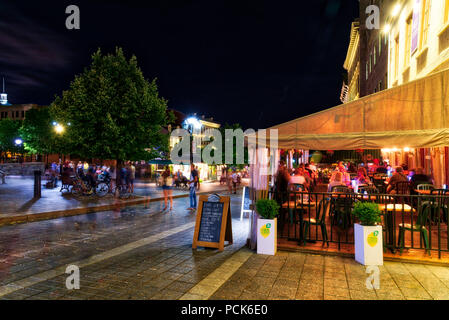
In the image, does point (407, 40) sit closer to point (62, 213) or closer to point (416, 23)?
point (416, 23)

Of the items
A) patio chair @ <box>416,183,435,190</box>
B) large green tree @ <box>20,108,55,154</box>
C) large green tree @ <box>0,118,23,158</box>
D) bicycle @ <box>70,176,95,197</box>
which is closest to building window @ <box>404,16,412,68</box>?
patio chair @ <box>416,183,435,190</box>

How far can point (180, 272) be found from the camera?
516 centimetres

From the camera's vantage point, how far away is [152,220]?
10.4 meters

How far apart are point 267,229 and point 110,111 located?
11699mm

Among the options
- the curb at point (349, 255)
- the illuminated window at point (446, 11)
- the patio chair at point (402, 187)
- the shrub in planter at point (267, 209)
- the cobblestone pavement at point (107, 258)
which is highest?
the illuminated window at point (446, 11)

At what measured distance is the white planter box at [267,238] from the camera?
6199mm

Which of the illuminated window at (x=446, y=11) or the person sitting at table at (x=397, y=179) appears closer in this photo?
the illuminated window at (x=446, y=11)

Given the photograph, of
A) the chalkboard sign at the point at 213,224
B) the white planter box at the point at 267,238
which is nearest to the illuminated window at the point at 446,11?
the white planter box at the point at 267,238

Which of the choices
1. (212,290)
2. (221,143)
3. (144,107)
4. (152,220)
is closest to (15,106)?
(221,143)

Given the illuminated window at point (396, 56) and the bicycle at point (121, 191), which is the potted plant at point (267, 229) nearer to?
the bicycle at point (121, 191)

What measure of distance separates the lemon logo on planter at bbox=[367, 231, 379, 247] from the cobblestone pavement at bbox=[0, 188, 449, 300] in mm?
436

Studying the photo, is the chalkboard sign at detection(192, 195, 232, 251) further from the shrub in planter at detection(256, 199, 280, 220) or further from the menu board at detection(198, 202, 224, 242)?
the shrub in planter at detection(256, 199, 280, 220)

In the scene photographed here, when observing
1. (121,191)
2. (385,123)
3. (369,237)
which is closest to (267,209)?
(369,237)
